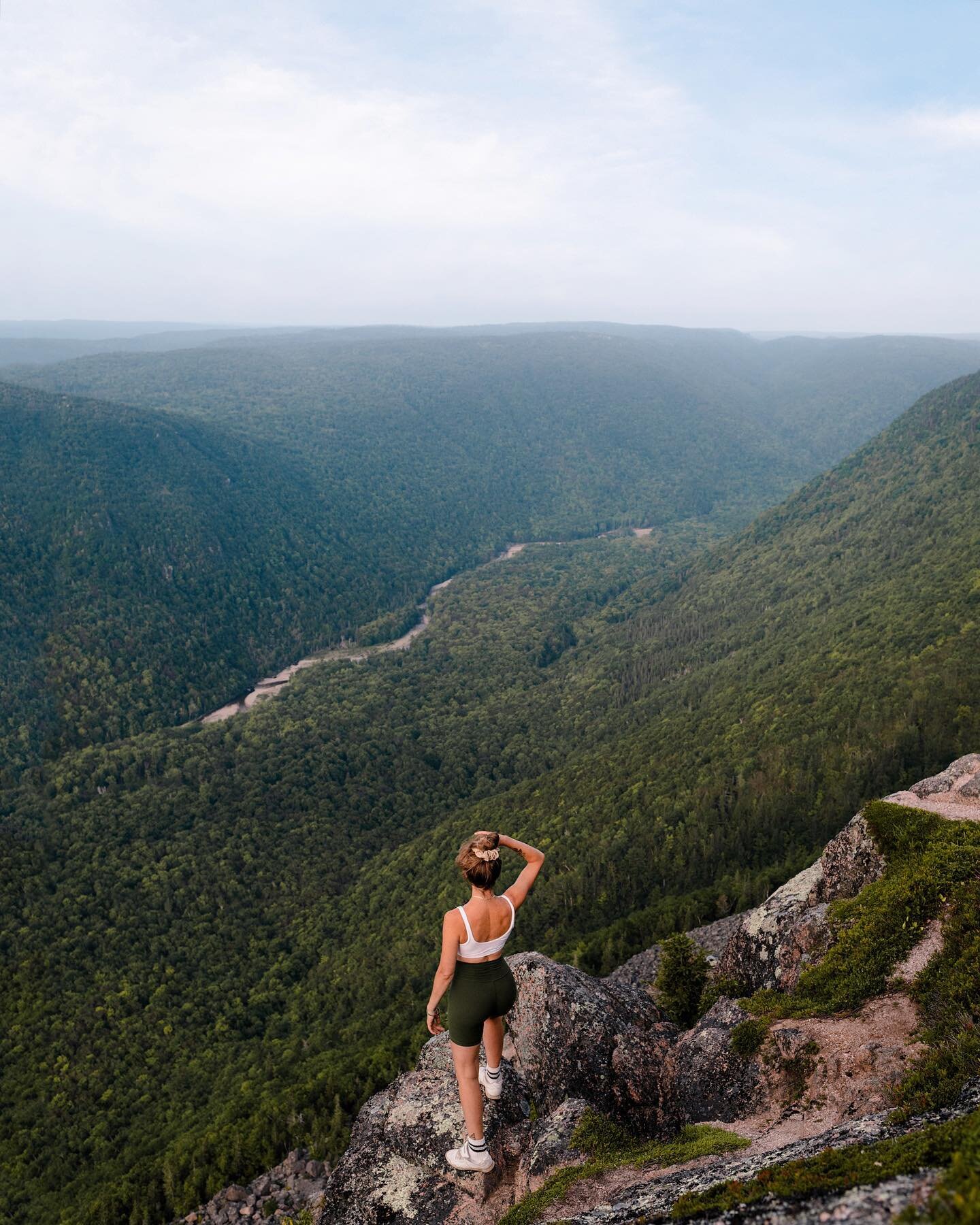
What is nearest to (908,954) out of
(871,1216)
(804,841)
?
(871,1216)

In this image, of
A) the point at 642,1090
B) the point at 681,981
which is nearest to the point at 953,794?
the point at 681,981

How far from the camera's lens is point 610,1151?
58.1 feet

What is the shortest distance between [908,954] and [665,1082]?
8734 mm

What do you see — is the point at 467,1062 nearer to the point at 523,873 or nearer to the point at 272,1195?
the point at 523,873

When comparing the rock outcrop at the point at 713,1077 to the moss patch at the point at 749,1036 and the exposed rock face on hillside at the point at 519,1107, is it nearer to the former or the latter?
the moss patch at the point at 749,1036

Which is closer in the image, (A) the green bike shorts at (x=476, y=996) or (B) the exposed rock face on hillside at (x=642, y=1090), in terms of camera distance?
(A) the green bike shorts at (x=476, y=996)

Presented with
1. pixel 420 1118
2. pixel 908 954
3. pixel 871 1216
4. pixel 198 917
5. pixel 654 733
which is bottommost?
pixel 198 917

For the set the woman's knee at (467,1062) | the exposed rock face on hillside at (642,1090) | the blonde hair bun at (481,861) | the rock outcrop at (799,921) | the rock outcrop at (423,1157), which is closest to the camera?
the blonde hair bun at (481,861)

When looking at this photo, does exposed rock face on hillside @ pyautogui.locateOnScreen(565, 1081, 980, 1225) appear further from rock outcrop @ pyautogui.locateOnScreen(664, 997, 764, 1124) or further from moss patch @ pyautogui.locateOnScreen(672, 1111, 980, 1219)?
rock outcrop @ pyautogui.locateOnScreen(664, 997, 764, 1124)

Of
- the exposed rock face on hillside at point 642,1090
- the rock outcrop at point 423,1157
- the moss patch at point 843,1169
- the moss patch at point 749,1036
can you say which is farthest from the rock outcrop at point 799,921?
the moss patch at point 843,1169

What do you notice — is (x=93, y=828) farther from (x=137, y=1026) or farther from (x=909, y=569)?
(x=909, y=569)

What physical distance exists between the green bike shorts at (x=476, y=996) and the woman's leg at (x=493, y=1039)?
0.54 metres

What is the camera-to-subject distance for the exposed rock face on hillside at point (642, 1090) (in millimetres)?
15219

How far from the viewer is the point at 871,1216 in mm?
8531
